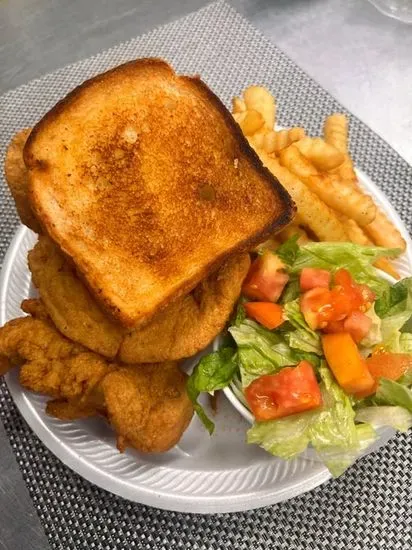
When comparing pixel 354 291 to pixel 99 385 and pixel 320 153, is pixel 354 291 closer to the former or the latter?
pixel 320 153

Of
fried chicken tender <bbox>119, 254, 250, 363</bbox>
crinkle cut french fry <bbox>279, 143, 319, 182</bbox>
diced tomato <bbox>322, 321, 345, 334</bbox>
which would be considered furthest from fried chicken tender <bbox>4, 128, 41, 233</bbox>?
diced tomato <bbox>322, 321, 345, 334</bbox>

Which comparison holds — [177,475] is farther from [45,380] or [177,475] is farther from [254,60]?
[254,60]

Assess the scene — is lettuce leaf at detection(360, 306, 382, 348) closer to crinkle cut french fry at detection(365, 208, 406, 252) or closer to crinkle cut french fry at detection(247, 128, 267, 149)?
crinkle cut french fry at detection(365, 208, 406, 252)

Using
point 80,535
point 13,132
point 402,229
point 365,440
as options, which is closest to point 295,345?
point 365,440

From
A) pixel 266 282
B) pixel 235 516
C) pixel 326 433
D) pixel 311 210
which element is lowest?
pixel 235 516

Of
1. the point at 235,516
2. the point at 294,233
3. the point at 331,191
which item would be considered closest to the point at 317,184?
the point at 331,191
